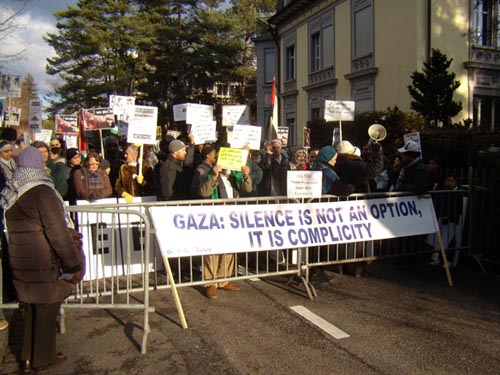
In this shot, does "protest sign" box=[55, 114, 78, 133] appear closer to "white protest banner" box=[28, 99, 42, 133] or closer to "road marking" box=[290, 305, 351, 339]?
"white protest banner" box=[28, 99, 42, 133]

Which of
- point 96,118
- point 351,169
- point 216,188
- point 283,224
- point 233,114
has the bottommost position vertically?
point 283,224

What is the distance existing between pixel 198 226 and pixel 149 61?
3611 cm

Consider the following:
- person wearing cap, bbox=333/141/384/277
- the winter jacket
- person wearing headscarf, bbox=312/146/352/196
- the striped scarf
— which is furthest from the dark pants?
person wearing cap, bbox=333/141/384/277

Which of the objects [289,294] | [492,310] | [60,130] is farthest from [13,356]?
[60,130]

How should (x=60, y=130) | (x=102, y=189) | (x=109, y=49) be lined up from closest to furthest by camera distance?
(x=102, y=189)
(x=60, y=130)
(x=109, y=49)

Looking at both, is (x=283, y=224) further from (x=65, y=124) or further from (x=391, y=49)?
(x=391, y=49)

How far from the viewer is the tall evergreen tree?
1530 cm

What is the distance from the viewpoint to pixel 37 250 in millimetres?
3949

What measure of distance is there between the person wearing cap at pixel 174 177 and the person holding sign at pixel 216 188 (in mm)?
604

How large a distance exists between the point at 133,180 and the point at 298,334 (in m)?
4.23

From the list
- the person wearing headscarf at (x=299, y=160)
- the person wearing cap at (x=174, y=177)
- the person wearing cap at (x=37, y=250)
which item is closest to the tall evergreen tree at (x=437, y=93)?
the person wearing headscarf at (x=299, y=160)

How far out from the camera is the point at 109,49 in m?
36.8

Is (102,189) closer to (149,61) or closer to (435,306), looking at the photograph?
(435,306)

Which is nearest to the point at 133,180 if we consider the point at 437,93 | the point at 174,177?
the point at 174,177
